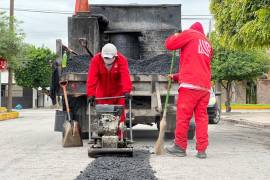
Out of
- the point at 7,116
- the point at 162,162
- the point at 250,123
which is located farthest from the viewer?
the point at 7,116

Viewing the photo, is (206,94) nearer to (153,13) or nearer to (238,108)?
(153,13)

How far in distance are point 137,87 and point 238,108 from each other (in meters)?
32.8

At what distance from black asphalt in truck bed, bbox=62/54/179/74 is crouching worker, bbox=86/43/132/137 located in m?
1.00

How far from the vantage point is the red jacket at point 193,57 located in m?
8.90

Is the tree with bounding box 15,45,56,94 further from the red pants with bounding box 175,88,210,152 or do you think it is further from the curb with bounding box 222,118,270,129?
the red pants with bounding box 175,88,210,152

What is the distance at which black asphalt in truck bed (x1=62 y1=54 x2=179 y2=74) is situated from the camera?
1091 centimetres

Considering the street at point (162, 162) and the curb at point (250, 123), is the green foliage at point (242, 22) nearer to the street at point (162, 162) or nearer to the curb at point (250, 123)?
the street at point (162, 162)

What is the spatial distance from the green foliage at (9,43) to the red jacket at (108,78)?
18760 mm

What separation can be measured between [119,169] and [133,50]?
5.08 metres

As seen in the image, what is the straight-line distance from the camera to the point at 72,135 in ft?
34.7

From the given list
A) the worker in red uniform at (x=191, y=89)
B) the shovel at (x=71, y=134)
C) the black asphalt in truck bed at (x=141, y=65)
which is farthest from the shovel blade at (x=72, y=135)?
the worker in red uniform at (x=191, y=89)

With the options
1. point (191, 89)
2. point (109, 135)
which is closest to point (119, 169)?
point (109, 135)

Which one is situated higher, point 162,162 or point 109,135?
point 109,135

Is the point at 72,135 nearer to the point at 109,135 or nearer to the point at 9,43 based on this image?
the point at 109,135
